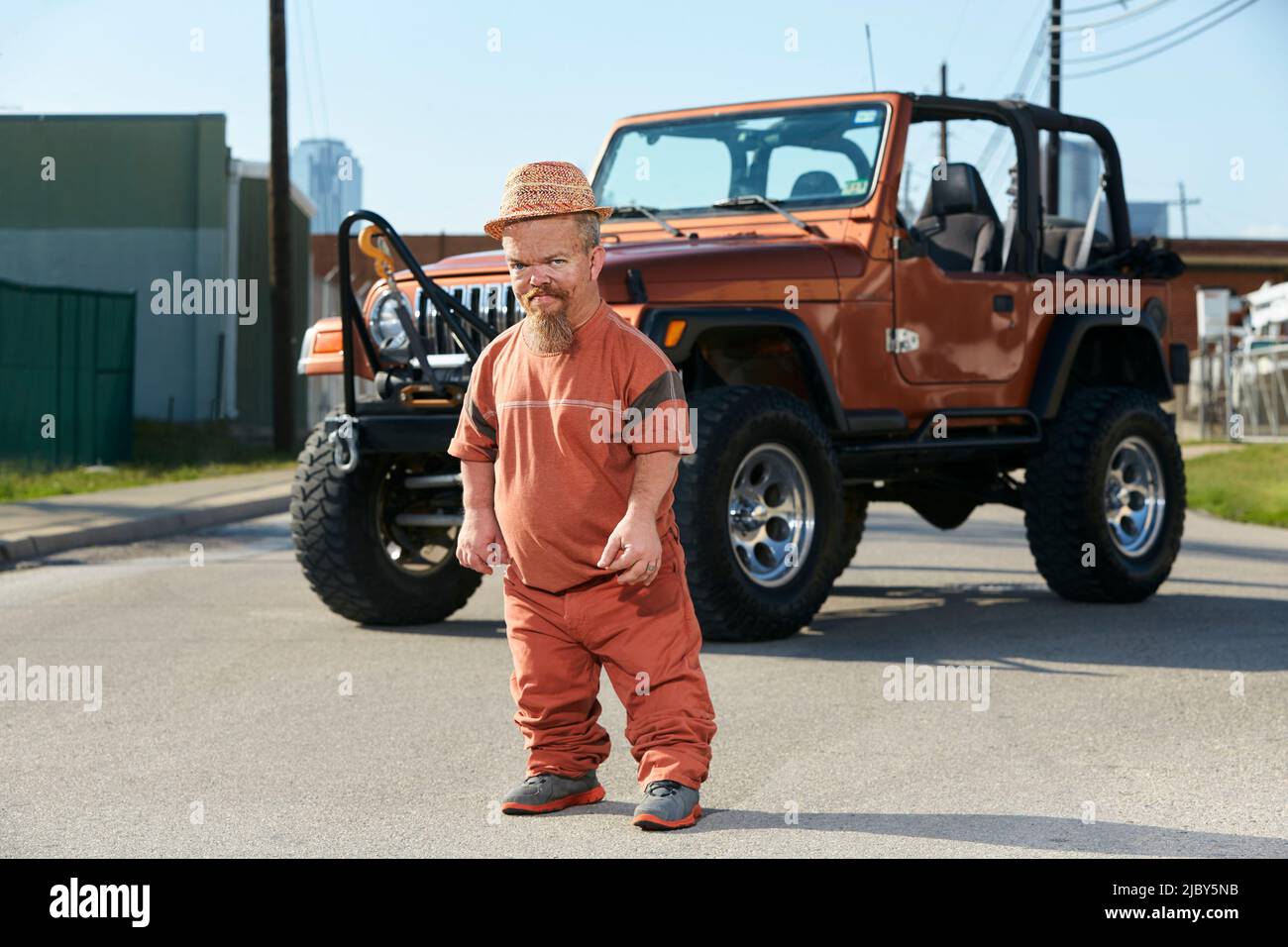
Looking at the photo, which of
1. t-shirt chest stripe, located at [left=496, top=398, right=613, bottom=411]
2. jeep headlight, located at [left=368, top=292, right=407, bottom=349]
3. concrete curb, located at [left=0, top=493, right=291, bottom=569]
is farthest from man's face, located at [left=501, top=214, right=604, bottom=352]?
concrete curb, located at [left=0, top=493, right=291, bottom=569]

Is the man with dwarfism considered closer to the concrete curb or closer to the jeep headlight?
A: the jeep headlight

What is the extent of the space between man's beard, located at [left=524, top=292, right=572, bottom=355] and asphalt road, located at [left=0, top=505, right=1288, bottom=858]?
4.12 ft

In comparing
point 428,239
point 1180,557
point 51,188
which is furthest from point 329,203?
point 1180,557

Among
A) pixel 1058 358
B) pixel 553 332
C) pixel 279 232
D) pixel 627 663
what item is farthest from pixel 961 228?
pixel 279 232

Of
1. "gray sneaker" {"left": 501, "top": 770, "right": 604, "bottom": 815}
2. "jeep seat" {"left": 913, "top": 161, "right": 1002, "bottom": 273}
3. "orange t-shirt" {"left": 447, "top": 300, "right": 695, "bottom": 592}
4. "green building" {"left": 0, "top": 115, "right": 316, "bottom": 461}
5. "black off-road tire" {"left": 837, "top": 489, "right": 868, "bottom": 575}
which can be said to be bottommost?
"gray sneaker" {"left": 501, "top": 770, "right": 604, "bottom": 815}

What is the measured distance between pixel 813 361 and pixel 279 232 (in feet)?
67.2

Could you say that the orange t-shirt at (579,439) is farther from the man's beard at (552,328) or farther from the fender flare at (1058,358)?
the fender flare at (1058,358)

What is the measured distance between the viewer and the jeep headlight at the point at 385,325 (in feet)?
29.1

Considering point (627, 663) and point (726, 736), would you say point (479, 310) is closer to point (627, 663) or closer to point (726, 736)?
point (726, 736)

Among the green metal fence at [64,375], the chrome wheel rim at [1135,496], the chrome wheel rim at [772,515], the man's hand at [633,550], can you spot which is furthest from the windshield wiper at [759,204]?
the green metal fence at [64,375]

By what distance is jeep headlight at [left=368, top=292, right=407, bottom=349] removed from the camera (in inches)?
349

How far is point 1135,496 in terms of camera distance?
415 inches

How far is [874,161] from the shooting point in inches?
376

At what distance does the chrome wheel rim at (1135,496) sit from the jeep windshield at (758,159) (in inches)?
83.1
